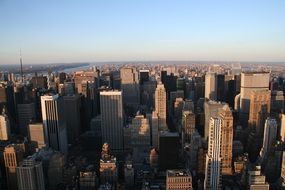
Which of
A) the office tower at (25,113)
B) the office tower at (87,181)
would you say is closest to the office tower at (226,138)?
the office tower at (87,181)

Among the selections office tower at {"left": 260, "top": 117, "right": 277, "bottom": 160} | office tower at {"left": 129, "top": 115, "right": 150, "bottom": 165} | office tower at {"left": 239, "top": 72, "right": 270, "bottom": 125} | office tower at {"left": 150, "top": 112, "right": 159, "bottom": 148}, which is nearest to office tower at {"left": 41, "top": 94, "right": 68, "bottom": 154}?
office tower at {"left": 129, "top": 115, "right": 150, "bottom": 165}

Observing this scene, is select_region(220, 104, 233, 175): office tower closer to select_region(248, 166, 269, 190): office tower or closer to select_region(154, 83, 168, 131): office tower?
select_region(248, 166, 269, 190): office tower

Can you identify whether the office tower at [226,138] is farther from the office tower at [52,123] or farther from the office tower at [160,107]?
the office tower at [52,123]

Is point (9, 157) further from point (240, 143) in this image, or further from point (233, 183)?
point (240, 143)

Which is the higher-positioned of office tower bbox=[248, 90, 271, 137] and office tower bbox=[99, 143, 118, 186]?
office tower bbox=[248, 90, 271, 137]

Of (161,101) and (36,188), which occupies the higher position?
(161,101)

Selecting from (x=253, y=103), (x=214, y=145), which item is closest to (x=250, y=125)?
(x=253, y=103)
